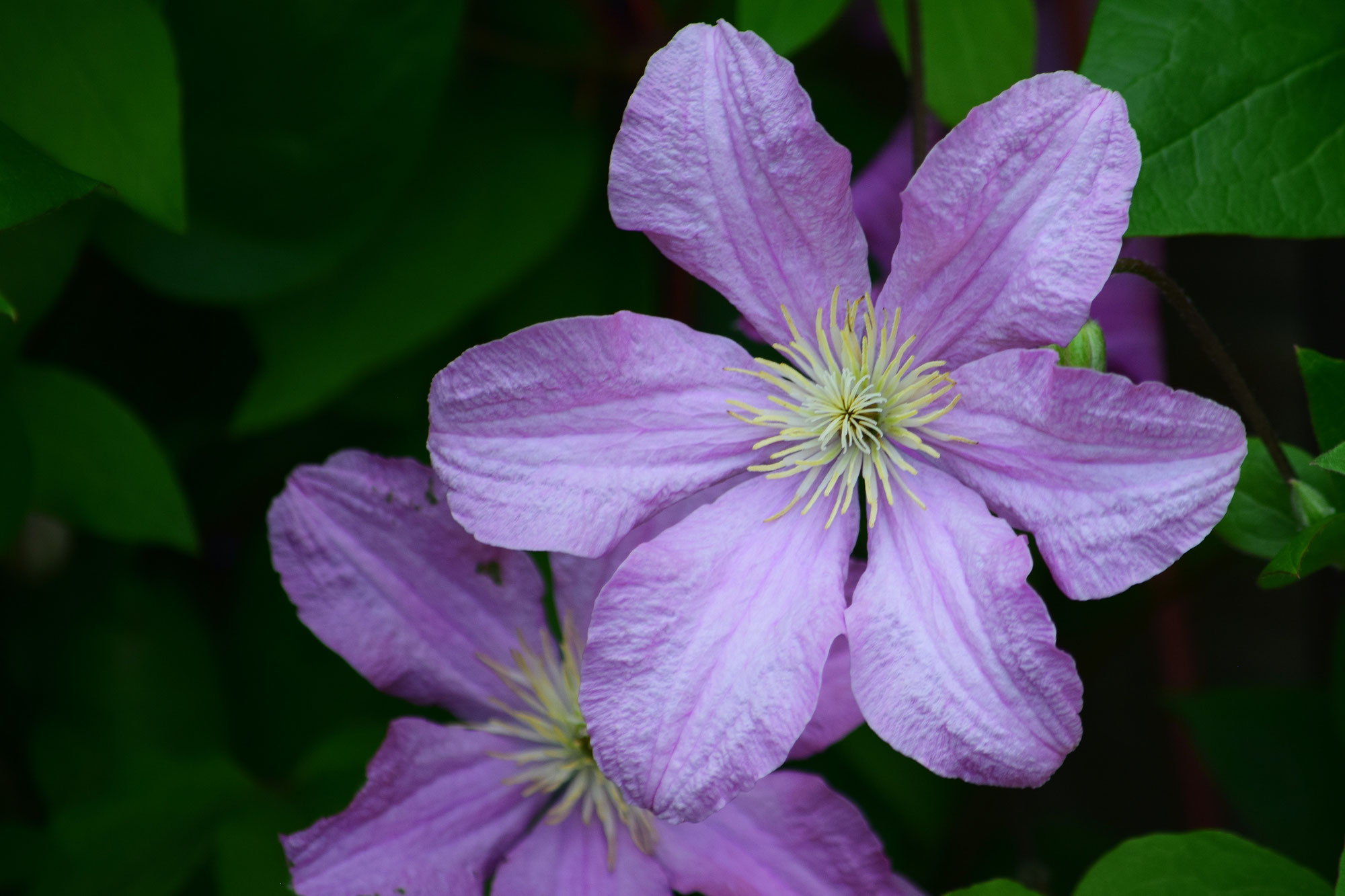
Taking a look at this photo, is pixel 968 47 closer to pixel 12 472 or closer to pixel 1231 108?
pixel 1231 108

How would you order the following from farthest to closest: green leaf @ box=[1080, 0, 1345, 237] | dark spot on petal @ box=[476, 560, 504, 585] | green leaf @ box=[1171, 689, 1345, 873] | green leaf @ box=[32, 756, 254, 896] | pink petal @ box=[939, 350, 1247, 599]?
green leaf @ box=[1171, 689, 1345, 873], green leaf @ box=[32, 756, 254, 896], dark spot on petal @ box=[476, 560, 504, 585], green leaf @ box=[1080, 0, 1345, 237], pink petal @ box=[939, 350, 1247, 599]

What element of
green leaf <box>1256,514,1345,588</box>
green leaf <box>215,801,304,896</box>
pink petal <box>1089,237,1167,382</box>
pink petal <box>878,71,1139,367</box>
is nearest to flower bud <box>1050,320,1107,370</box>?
pink petal <box>878,71,1139,367</box>

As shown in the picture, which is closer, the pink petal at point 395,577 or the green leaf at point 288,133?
the pink petal at point 395,577

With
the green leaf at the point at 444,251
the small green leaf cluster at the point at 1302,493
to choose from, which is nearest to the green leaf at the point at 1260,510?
the small green leaf cluster at the point at 1302,493

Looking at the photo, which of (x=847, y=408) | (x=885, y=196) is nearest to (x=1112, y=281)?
(x=885, y=196)

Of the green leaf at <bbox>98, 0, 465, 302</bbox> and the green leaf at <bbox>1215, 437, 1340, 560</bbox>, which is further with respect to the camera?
the green leaf at <bbox>98, 0, 465, 302</bbox>

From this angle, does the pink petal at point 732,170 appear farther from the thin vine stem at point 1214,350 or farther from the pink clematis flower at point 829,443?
the thin vine stem at point 1214,350

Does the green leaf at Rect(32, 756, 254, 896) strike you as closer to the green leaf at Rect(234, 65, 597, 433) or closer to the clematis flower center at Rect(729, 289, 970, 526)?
the green leaf at Rect(234, 65, 597, 433)
